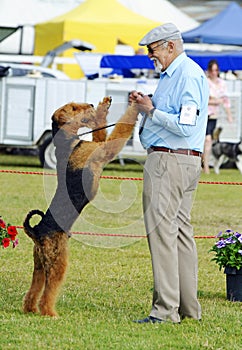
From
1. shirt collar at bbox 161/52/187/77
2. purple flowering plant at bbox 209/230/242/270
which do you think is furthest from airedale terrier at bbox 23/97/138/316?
purple flowering plant at bbox 209/230/242/270

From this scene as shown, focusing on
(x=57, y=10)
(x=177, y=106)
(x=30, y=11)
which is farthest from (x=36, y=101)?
(x=177, y=106)

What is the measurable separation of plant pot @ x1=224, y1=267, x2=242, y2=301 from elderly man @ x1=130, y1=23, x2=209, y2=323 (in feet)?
3.67

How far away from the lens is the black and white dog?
17.3m

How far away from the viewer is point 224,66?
18375mm

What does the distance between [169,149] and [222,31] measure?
53.8 feet

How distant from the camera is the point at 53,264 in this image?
5961 mm

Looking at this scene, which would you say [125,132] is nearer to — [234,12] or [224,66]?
[224,66]

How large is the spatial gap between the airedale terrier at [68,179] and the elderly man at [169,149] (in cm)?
27

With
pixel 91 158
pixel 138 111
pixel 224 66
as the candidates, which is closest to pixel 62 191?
pixel 91 158

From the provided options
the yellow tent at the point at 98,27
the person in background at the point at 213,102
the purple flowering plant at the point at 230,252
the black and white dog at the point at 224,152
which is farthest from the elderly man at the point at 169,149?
the yellow tent at the point at 98,27

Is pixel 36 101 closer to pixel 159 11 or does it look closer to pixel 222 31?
Result: pixel 222 31

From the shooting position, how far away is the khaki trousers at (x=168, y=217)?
576cm

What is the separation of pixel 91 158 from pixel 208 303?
5.60 feet

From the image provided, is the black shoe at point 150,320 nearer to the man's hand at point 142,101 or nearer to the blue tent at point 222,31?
the man's hand at point 142,101
